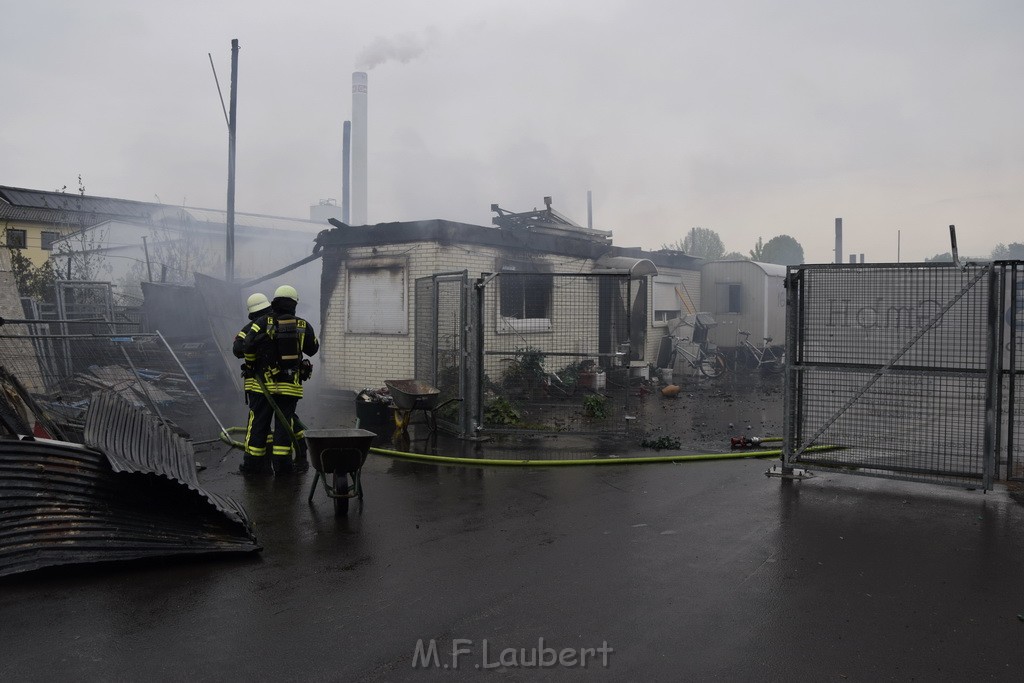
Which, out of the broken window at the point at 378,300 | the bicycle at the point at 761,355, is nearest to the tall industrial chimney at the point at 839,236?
the bicycle at the point at 761,355

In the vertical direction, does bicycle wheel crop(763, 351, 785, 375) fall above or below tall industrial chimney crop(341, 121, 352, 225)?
below

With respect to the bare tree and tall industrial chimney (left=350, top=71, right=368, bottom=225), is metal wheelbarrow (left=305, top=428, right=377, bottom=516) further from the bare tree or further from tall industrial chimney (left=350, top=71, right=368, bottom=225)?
the bare tree

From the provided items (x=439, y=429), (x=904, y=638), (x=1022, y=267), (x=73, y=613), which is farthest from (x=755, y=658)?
(x=439, y=429)

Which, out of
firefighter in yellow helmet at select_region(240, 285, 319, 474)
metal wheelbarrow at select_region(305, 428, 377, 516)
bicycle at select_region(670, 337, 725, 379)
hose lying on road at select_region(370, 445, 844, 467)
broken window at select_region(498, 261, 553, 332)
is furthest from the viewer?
bicycle at select_region(670, 337, 725, 379)

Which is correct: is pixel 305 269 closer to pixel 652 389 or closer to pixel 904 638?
pixel 652 389

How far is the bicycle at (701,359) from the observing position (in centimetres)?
2095

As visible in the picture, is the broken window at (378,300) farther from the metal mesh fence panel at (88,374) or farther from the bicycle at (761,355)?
the bicycle at (761,355)

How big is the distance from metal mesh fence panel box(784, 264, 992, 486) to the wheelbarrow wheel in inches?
185

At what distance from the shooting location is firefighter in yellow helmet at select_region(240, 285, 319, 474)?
8578 millimetres

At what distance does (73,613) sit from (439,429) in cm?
736

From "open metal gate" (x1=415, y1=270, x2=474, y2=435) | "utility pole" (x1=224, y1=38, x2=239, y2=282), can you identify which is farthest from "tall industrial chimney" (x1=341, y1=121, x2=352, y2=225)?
"open metal gate" (x1=415, y1=270, x2=474, y2=435)

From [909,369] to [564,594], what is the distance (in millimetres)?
4706

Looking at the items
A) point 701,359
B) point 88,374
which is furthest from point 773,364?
point 88,374

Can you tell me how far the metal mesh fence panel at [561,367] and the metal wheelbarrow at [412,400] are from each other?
0.73 meters
